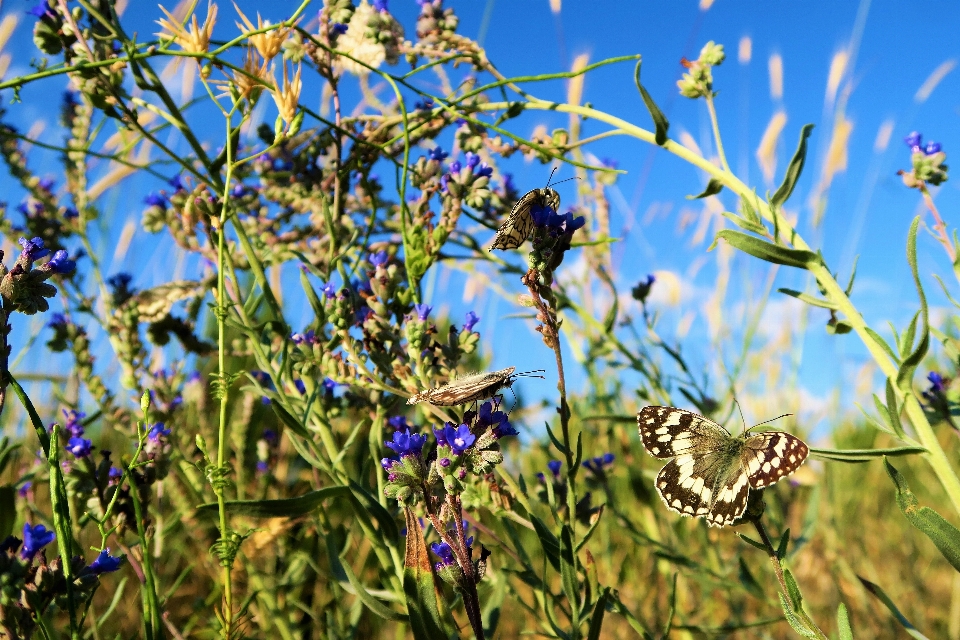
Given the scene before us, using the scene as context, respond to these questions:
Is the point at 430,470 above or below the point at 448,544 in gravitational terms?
above

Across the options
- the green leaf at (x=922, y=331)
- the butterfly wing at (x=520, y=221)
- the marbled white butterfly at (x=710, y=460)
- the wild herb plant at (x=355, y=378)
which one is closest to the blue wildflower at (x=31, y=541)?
the wild herb plant at (x=355, y=378)

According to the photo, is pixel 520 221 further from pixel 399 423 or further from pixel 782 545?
pixel 782 545

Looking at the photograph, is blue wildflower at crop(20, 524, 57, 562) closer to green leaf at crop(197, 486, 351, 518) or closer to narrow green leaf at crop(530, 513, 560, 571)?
green leaf at crop(197, 486, 351, 518)

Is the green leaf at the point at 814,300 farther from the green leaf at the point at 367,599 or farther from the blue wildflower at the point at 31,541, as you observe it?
the blue wildflower at the point at 31,541

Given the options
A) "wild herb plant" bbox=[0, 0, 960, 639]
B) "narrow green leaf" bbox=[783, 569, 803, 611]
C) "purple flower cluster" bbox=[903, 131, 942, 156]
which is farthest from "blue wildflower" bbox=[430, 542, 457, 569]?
"purple flower cluster" bbox=[903, 131, 942, 156]

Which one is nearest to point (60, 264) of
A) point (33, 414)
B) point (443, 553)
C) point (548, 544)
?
point (33, 414)

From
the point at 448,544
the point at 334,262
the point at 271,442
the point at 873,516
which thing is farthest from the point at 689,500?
the point at 873,516

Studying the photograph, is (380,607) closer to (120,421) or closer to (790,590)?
(790,590)
